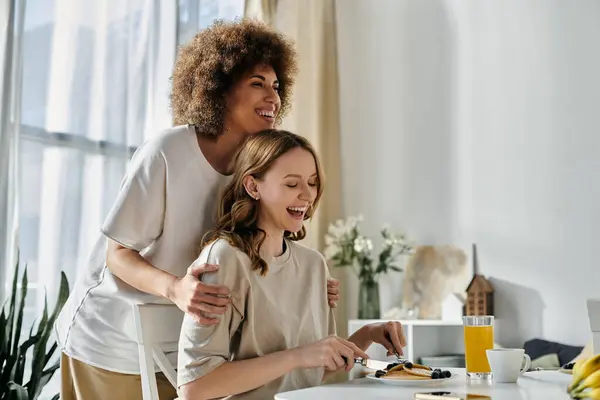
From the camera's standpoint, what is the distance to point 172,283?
4.59 ft

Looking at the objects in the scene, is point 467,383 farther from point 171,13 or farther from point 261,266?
point 171,13

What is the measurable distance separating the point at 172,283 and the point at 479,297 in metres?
2.08

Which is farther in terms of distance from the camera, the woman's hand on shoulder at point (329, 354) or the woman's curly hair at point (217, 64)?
the woman's curly hair at point (217, 64)

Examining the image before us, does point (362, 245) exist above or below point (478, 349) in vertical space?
above

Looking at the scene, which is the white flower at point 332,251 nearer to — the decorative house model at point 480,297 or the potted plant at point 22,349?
the decorative house model at point 480,297

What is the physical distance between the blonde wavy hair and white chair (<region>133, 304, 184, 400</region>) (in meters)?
0.16

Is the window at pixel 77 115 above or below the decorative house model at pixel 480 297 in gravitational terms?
above

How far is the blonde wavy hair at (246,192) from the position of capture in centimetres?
143

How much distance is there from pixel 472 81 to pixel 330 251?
1026 mm

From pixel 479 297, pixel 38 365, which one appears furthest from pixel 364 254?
pixel 38 365

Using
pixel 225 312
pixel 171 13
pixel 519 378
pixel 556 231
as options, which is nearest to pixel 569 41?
pixel 556 231

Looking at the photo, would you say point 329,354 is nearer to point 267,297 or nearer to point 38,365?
point 267,297

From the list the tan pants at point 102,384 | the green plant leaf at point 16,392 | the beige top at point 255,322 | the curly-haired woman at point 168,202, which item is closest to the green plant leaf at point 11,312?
the green plant leaf at point 16,392

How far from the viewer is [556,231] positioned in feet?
10.2
